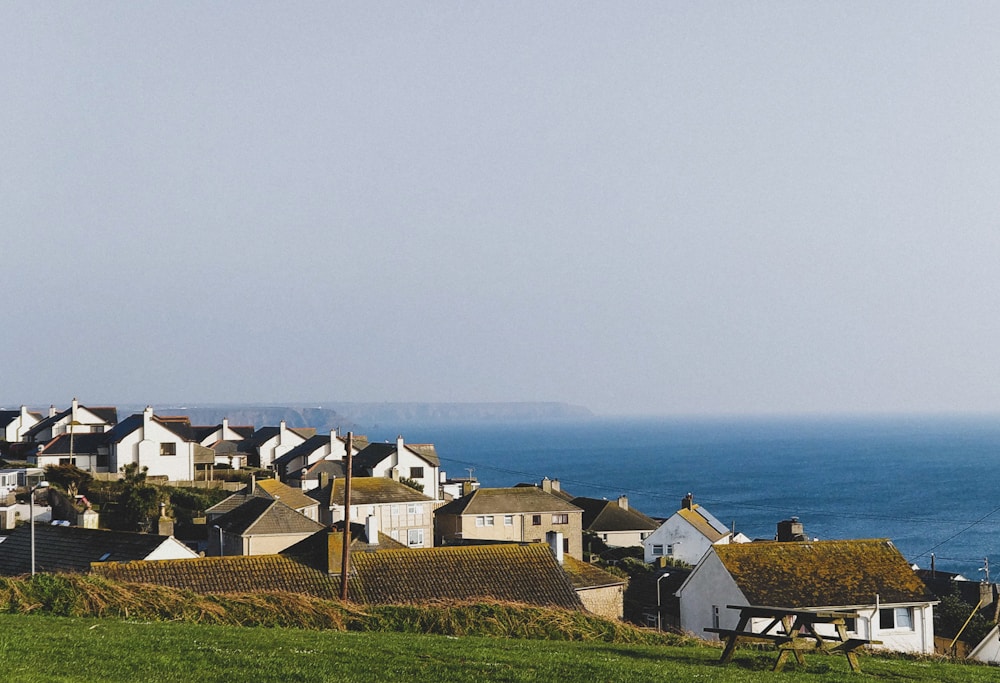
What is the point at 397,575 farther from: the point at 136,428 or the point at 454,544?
the point at 136,428

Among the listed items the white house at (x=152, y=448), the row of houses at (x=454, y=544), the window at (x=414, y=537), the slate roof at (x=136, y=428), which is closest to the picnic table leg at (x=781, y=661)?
the row of houses at (x=454, y=544)

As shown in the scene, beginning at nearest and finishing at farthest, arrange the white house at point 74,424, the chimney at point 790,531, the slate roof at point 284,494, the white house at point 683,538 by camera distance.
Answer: the chimney at point 790,531, the slate roof at point 284,494, the white house at point 683,538, the white house at point 74,424

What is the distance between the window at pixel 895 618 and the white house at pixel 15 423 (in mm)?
74782

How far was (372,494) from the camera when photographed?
62.5m

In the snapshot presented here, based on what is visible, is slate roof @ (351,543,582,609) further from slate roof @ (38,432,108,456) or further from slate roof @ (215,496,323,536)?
slate roof @ (38,432,108,456)

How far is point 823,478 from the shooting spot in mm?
179750

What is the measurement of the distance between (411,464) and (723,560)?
139 feet

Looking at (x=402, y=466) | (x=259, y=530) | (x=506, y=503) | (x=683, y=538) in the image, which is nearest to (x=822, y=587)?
(x=259, y=530)

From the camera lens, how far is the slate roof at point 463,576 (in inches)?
1196

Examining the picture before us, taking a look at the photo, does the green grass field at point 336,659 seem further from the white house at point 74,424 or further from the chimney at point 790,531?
the white house at point 74,424

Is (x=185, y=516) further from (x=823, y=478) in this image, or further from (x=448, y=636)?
(x=823, y=478)

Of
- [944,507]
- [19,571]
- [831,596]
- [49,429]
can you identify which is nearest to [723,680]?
[831,596]

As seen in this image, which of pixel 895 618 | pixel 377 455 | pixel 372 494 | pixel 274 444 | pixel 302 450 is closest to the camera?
pixel 895 618

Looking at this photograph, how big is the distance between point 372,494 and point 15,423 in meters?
46.2
